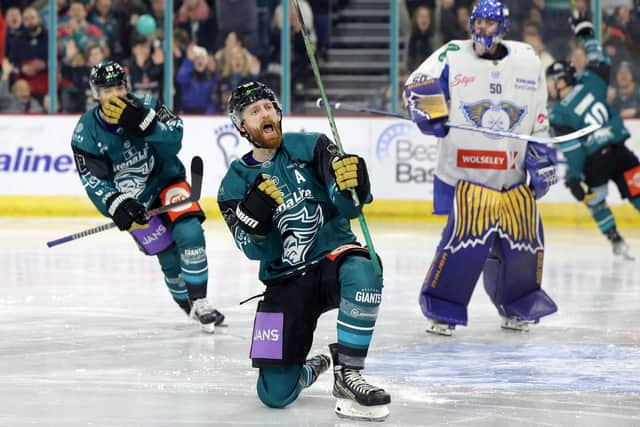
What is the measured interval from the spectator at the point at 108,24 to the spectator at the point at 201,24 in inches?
23.2

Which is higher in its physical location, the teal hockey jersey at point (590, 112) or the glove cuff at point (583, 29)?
the glove cuff at point (583, 29)

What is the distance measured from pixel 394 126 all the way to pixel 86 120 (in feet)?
17.2

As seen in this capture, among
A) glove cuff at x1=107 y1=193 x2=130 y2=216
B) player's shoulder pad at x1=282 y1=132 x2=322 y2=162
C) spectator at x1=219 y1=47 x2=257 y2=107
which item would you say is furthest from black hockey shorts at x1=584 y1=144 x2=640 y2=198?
player's shoulder pad at x1=282 y1=132 x2=322 y2=162

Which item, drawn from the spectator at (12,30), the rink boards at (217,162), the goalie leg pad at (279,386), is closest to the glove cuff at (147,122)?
the goalie leg pad at (279,386)

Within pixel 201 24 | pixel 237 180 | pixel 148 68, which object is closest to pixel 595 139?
pixel 201 24

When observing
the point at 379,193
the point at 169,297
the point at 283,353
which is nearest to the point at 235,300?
the point at 169,297

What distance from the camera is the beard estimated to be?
12.7ft

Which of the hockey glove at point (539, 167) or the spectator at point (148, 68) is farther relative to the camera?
the spectator at point (148, 68)

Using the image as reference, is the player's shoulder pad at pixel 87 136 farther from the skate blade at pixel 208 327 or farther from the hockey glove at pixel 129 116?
the skate blade at pixel 208 327

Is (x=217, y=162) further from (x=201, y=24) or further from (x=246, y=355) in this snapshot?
(x=246, y=355)

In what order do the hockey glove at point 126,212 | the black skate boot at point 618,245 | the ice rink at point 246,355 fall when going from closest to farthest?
the ice rink at point 246,355
the hockey glove at point 126,212
the black skate boot at point 618,245

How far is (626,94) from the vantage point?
10.4m

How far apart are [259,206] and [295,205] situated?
196 mm

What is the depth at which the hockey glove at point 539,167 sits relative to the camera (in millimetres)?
5398
